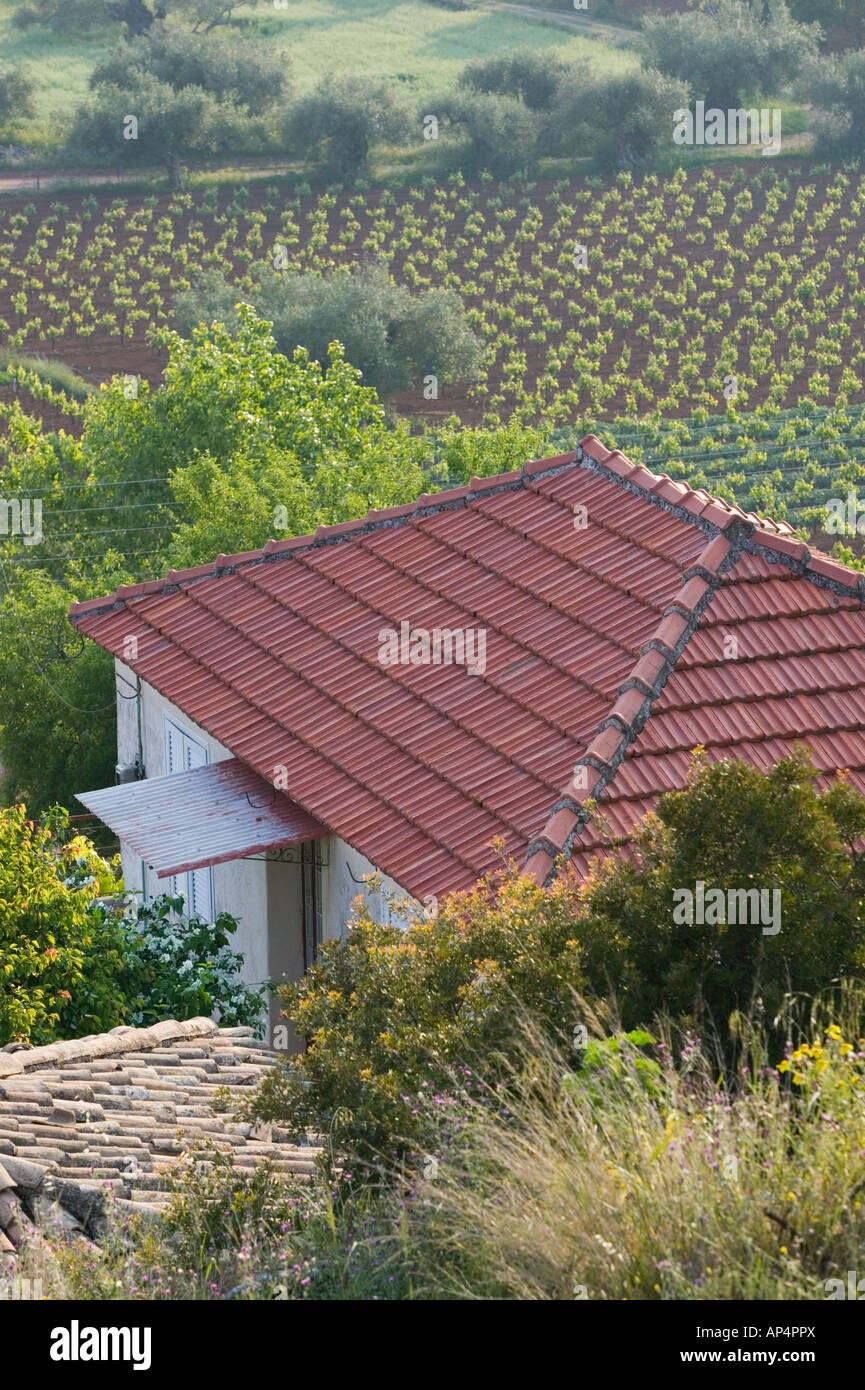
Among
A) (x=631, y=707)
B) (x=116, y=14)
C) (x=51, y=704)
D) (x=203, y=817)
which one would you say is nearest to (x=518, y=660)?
(x=631, y=707)

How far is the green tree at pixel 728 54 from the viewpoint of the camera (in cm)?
8062

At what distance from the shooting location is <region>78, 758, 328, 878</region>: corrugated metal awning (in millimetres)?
14672

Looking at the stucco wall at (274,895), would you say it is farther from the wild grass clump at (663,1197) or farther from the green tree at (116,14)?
the green tree at (116,14)

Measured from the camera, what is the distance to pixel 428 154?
73.6 m

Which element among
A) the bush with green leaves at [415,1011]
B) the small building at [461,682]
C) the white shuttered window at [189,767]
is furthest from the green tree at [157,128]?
the bush with green leaves at [415,1011]

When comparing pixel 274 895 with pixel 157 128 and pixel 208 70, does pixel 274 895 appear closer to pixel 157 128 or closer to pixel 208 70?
pixel 157 128

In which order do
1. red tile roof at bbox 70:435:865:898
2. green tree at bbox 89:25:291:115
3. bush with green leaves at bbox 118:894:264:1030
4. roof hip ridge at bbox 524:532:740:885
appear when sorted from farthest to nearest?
green tree at bbox 89:25:291:115 → bush with green leaves at bbox 118:894:264:1030 → red tile roof at bbox 70:435:865:898 → roof hip ridge at bbox 524:532:740:885

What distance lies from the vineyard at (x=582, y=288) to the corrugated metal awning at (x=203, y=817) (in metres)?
30.3

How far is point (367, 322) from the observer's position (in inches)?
2105

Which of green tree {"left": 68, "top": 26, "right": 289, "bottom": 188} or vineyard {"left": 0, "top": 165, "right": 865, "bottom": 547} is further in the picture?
green tree {"left": 68, "top": 26, "right": 289, "bottom": 188}

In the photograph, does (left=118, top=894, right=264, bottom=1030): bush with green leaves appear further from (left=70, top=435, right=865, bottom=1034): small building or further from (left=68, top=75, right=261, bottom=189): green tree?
(left=68, top=75, right=261, bottom=189): green tree

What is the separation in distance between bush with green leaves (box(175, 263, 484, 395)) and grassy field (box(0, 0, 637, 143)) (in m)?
27.4

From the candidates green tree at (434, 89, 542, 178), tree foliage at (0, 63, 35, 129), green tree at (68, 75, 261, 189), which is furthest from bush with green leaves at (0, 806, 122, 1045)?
tree foliage at (0, 63, 35, 129)
